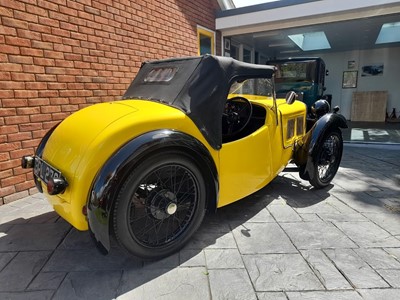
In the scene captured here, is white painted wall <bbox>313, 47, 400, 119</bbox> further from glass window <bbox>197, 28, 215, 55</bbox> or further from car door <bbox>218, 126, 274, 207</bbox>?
car door <bbox>218, 126, 274, 207</bbox>

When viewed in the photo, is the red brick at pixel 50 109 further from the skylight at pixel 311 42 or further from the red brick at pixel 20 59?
the skylight at pixel 311 42

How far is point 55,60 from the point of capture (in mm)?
3779

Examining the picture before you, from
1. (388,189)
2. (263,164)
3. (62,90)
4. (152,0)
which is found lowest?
(388,189)

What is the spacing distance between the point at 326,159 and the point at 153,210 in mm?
2656

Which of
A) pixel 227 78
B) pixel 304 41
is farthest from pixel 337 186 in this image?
pixel 304 41

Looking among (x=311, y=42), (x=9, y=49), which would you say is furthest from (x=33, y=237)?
(x=311, y=42)

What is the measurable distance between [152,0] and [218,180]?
462cm

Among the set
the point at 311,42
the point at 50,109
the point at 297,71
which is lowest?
the point at 50,109

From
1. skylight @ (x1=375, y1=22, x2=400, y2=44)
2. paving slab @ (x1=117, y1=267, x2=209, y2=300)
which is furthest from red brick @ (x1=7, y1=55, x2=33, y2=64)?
skylight @ (x1=375, y1=22, x2=400, y2=44)

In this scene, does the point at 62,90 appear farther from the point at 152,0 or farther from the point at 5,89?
the point at 152,0

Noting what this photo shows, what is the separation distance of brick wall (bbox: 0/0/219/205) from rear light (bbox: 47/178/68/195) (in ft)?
6.21

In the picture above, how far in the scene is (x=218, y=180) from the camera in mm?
2432

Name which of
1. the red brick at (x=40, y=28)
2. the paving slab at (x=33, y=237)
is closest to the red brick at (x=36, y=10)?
the red brick at (x=40, y=28)

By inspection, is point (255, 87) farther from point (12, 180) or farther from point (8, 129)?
point (12, 180)
